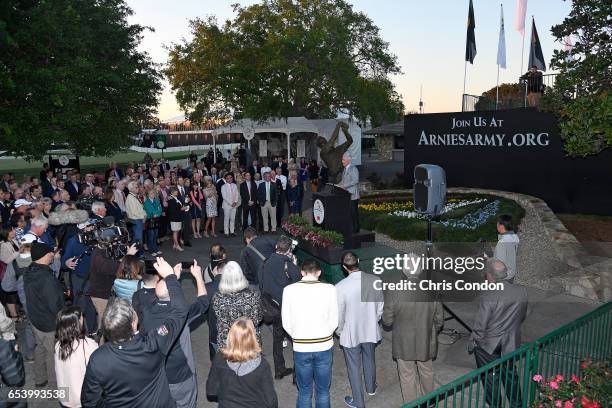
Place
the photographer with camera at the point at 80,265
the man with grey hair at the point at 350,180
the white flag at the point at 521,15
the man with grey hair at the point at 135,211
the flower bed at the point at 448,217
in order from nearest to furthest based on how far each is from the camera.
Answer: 1. the photographer with camera at the point at 80,265
2. the man with grey hair at the point at 350,180
3. the man with grey hair at the point at 135,211
4. the flower bed at the point at 448,217
5. the white flag at the point at 521,15

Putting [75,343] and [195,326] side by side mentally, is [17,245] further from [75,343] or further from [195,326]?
[75,343]

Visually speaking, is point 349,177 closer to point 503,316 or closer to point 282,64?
point 503,316

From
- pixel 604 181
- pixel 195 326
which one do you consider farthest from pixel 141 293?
pixel 604 181

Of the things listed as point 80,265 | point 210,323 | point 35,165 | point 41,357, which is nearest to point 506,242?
point 210,323

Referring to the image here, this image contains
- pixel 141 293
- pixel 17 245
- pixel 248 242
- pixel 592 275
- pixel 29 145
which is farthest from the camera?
pixel 29 145

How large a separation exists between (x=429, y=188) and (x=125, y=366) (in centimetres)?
655

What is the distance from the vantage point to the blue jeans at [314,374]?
16.9 ft

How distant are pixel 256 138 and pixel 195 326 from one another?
26.7 metres

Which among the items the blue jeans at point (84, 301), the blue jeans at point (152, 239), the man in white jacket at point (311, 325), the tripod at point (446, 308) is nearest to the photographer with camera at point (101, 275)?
the blue jeans at point (84, 301)

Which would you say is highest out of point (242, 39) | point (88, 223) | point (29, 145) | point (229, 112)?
point (242, 39)

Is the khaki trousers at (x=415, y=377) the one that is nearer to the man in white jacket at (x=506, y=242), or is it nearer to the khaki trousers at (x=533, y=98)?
the man in white jacket at (x=506, y=242)

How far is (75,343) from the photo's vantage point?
14.6 ft

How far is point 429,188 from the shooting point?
899 centimetres

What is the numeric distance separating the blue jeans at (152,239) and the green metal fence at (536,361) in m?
8.83
